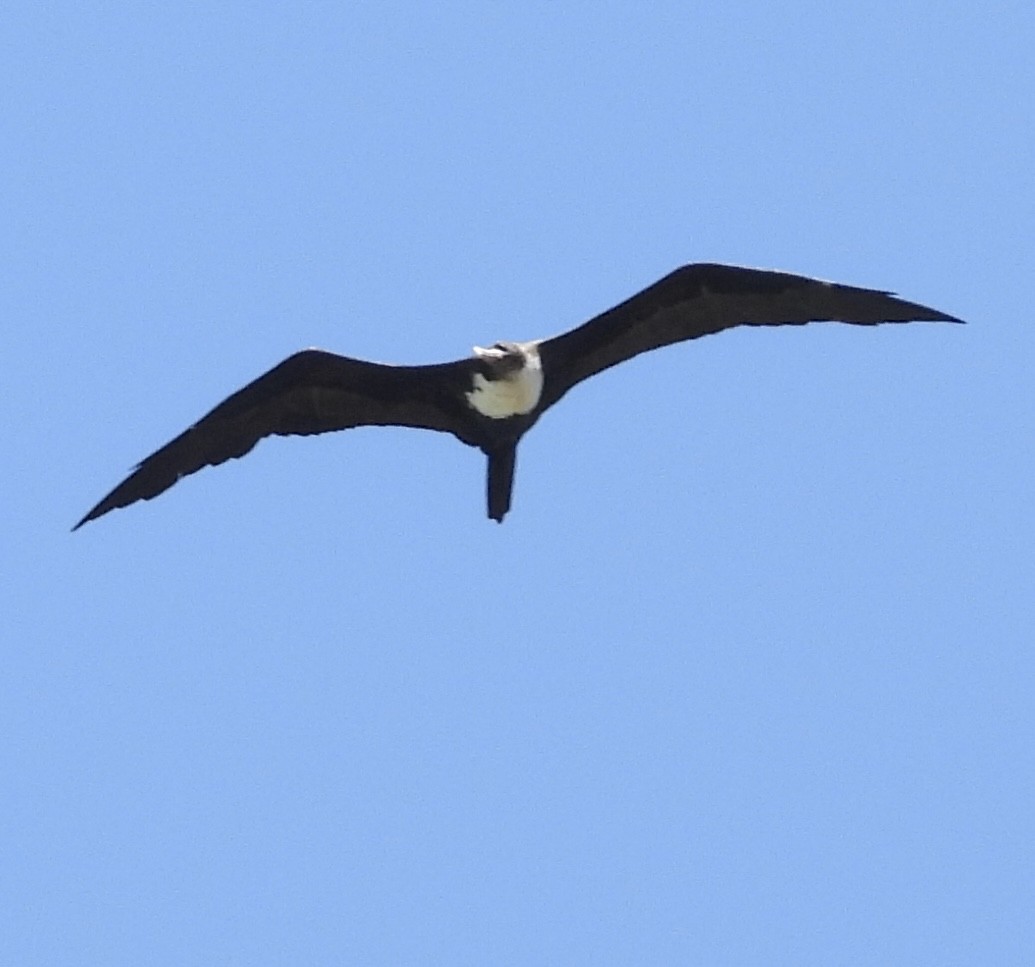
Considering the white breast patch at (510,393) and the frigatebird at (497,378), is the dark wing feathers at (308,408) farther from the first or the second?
the white breast patch at (510,393)

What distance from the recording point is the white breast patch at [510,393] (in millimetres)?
20516

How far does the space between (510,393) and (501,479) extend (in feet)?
2.35

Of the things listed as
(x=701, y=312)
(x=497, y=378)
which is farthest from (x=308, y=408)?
(x=701, y=312)

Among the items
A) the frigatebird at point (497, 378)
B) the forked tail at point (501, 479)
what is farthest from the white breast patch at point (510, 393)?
Result: the forked tail at point (501, 479)

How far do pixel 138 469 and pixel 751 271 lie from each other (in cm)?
478

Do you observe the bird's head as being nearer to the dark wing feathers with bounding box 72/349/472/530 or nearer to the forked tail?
the dark wing feathers with bounding box 72/349/472/530

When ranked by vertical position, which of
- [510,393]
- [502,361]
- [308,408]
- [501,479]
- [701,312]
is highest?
[701,312]

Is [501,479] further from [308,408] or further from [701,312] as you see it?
[701,312]

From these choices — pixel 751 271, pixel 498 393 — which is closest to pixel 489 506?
pixel 498 393

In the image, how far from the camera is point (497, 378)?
20500mm

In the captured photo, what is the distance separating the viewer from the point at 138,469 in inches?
831

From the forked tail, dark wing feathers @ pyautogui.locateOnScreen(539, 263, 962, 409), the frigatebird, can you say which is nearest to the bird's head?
the frigatebird

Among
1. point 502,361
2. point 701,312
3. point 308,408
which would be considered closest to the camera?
point 502,361

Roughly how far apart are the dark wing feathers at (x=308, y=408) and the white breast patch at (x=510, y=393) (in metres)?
0.22
